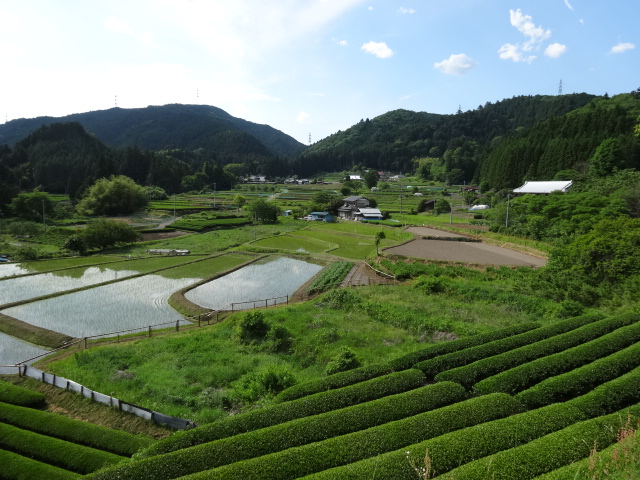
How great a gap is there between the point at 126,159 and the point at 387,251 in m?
100

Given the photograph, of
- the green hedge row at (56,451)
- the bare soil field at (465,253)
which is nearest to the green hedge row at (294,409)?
the green hedge row at (56,451)

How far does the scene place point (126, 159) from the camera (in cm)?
10881

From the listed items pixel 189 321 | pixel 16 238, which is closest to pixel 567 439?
pixel 189 321

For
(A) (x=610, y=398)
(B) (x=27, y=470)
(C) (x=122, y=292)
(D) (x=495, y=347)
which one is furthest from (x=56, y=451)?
(C) (x=122, y=292)

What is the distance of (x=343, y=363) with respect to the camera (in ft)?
49.4

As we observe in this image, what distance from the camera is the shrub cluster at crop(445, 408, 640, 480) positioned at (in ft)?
→ 24.0

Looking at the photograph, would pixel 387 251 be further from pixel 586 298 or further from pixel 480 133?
pixel 480 133

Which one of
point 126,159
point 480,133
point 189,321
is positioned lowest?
point 189,321

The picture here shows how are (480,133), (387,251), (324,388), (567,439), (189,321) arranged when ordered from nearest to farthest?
(567,439) < (324,388) < (189,321) < (387,251) < (480,133)

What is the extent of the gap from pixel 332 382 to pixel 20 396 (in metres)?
11.8

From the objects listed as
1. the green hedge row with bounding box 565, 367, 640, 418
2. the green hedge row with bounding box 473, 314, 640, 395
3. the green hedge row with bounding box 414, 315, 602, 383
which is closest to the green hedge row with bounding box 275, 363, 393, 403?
the green hedge row with bounding box 414, 315, 602, 383

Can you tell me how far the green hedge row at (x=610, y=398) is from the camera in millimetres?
10500

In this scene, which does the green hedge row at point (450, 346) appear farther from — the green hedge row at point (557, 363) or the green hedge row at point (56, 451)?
the green hedge row at point (56, 451)

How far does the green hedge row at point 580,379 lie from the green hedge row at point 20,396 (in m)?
17.4
